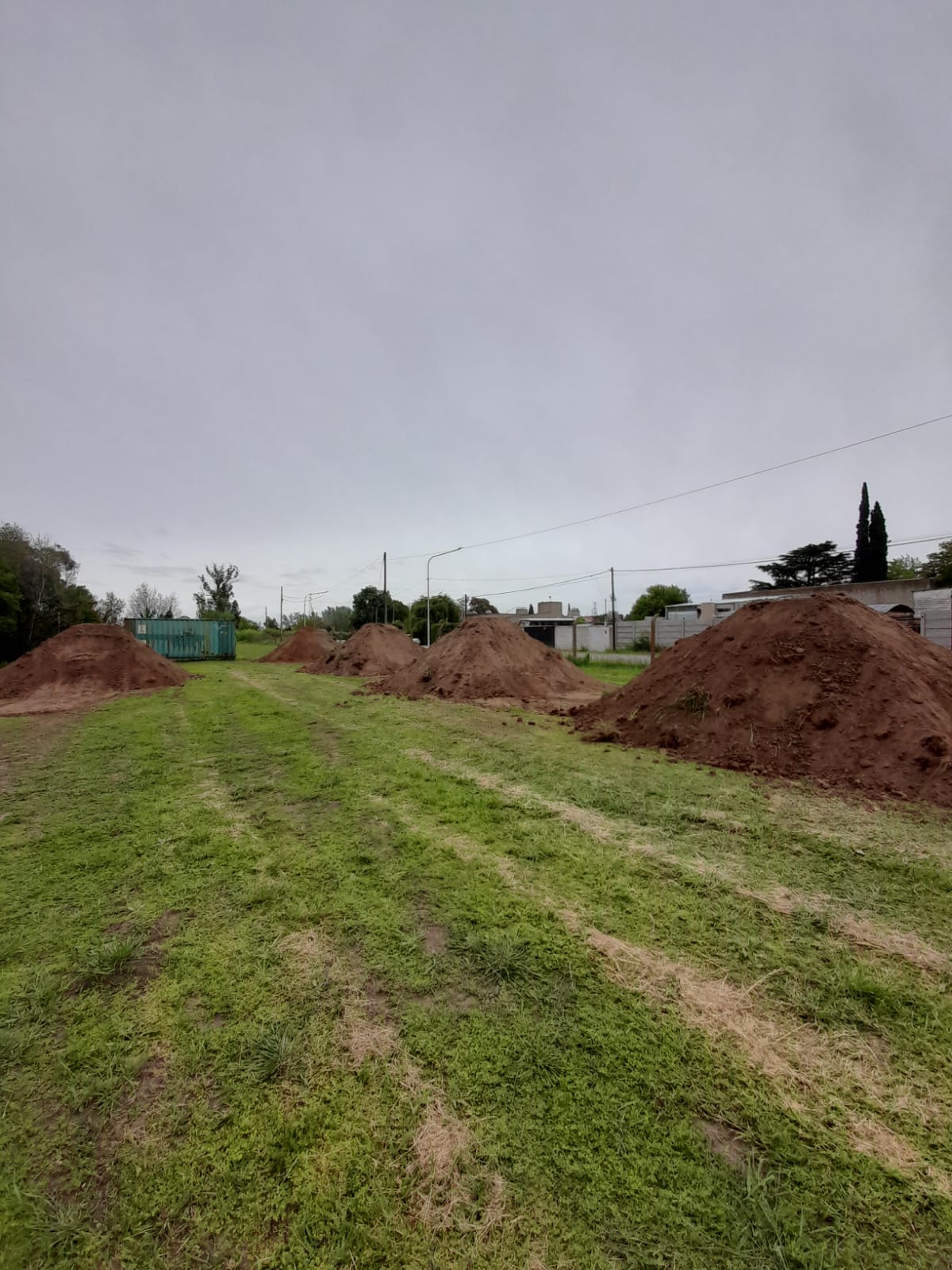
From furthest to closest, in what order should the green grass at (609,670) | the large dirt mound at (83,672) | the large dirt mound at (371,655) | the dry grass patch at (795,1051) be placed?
the large dirt mound at (371,655) → the green grass at (609,670) → the large dirt mound at (83,672) → the dry grass patch at (795,1051)

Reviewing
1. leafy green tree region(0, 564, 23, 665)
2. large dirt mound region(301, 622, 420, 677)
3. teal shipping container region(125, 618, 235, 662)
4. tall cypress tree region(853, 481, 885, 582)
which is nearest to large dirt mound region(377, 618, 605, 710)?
large dirt mound region(301, 622, 420, 677)

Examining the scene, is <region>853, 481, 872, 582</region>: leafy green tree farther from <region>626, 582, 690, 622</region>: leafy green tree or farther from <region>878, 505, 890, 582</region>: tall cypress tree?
<region>626, 582, 690, 622</region>: leafy green tree

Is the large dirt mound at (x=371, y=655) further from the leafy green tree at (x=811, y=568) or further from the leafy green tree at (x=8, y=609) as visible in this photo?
the leafy green tree at (x=811, y=568)

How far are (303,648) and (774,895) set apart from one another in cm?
2929

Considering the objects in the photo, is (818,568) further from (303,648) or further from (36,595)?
(36,595)

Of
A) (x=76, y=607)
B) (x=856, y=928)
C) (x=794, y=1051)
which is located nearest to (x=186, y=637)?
(x=76, y=607)

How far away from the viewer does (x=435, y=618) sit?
51969 millimetres

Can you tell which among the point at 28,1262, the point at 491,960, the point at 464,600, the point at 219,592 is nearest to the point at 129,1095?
the point at 28,1262

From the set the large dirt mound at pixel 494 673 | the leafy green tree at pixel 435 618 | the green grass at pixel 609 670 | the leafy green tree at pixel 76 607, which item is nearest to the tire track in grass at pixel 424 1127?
the large dirt mound at pixel 494 673

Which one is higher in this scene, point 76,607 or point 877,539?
point 877,539

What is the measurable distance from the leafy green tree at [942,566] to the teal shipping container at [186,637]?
1812 inches

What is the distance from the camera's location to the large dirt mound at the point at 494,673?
43.9 ft

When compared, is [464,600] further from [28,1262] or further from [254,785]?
[28,1262]

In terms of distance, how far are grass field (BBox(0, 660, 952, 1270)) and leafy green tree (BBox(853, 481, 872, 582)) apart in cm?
4470
